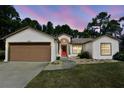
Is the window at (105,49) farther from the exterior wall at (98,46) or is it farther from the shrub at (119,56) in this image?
the shrub at (119,56)

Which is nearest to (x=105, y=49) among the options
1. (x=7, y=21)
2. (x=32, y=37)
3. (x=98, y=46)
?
(x=98, y=46)

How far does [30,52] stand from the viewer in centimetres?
2441

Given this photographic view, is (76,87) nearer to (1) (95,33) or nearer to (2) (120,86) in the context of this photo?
(2) (120,86)

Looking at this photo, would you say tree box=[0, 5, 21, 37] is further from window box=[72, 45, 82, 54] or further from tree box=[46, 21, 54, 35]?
tree box=[46, 21, 54, 35]

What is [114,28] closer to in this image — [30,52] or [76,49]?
[76,49]

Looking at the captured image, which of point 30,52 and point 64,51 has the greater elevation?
point 64,51

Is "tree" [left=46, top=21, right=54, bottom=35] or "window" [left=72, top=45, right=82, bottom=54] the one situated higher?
"tree" [left=46, top=21, right=54, bottom=35]

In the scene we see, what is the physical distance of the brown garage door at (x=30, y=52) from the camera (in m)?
24.2

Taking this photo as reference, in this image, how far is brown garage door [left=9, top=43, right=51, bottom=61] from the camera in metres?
24.2

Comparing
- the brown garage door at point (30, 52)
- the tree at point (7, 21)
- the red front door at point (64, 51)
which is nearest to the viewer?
the brown garage door at point (30, 52)

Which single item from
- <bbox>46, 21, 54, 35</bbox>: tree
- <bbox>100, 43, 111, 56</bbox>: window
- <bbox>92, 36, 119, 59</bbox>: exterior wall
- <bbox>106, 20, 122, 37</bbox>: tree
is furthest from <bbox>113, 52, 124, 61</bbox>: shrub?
<bbox>46, 21, 54, 35</bbox>: tree

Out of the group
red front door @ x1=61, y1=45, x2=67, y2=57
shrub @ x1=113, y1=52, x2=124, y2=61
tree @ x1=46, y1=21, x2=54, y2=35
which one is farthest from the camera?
tree @ x1=46, y1=21, x2=54, y2=35

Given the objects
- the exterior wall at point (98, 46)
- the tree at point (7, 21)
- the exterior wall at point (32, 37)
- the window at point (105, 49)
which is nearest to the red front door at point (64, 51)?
the exterior wall at point (98, 46)

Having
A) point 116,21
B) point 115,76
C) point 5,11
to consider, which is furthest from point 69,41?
point 116,21
